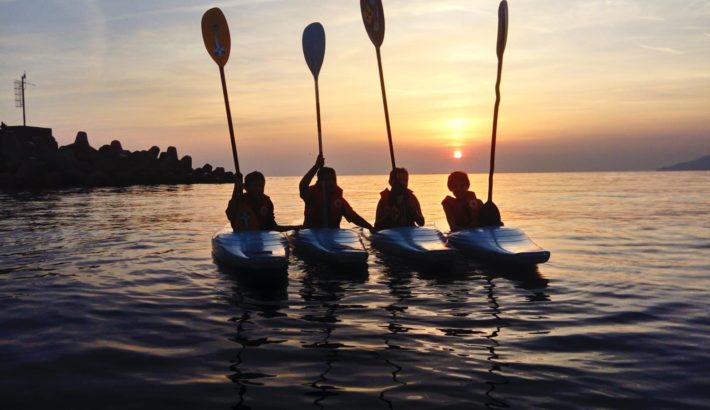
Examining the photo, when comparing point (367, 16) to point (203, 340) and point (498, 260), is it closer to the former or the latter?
point (498, 260)

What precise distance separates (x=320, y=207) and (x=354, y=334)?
5321 mm

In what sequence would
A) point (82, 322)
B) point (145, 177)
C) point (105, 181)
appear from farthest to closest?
point (145, 177), point (105, 181), point (82, 322)

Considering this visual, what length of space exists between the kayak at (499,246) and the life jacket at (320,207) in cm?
226

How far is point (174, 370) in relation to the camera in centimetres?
458

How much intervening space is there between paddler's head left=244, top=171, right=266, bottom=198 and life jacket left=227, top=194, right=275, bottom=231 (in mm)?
108

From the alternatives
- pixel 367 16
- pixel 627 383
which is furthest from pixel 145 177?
pixel 627 383

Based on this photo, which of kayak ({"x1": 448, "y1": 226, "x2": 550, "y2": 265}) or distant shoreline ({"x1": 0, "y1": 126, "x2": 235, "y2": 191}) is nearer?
kayak ({"x1": 448, "y1": 226, "x2": 550, "y2": 265})

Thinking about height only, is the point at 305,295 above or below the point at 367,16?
below

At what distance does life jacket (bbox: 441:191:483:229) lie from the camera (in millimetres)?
11078

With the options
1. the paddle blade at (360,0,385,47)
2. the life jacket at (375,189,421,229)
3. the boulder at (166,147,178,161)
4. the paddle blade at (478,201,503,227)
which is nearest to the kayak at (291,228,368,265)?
the life jacket at (375,189,421,229)

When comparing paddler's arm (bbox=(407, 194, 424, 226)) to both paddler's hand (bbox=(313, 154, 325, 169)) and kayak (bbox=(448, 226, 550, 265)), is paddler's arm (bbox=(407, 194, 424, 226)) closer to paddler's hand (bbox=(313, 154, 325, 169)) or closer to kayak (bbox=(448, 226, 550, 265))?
kayak (bbox=(448, 226, 550, 265))

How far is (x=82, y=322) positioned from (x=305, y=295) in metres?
2.76

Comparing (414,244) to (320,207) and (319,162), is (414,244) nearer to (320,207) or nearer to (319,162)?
(320,207)

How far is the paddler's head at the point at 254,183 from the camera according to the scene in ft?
33.0
